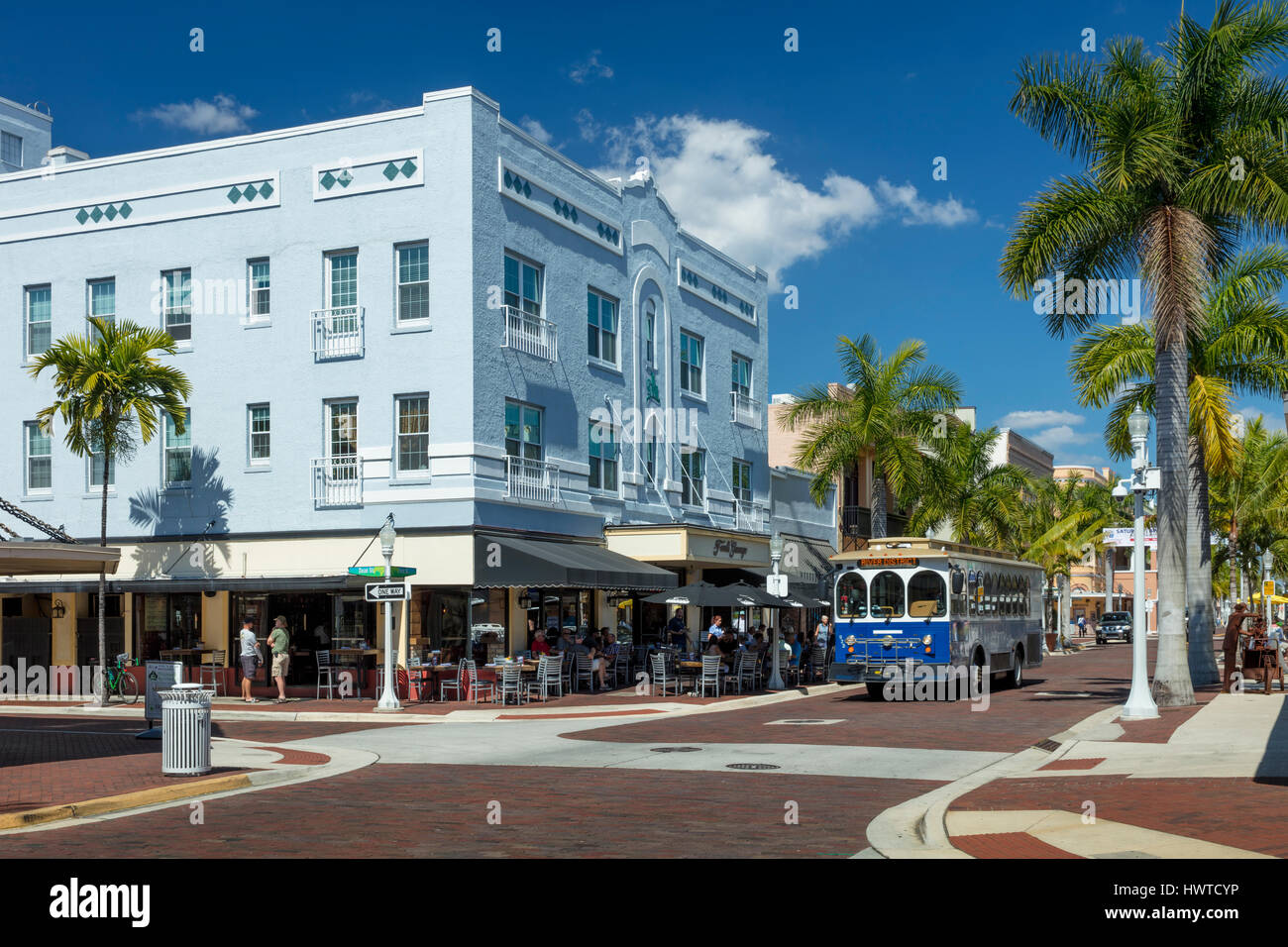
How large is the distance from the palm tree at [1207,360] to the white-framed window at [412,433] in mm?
14712

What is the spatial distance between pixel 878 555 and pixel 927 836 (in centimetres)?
1698

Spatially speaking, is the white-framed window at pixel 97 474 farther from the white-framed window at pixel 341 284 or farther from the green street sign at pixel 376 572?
the green street sign at pixel 376 572

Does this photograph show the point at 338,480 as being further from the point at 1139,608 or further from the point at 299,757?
the point at 1139,608

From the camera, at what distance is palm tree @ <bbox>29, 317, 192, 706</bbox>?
2809 cm

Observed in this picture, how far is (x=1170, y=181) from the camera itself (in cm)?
2338

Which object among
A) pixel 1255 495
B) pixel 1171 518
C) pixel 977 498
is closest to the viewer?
pixel 1171 518

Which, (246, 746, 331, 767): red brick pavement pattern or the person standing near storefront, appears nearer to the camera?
(246, 746, 331, 767): red brick pavement pattern

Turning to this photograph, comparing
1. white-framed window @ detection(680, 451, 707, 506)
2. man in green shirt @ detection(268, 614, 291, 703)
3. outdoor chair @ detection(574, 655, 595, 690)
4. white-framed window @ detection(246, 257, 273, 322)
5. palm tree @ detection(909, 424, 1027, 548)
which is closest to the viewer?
man in green shirt @ detection(268, 614, 291, 703)

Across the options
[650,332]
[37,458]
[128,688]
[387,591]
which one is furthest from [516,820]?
[650,332]

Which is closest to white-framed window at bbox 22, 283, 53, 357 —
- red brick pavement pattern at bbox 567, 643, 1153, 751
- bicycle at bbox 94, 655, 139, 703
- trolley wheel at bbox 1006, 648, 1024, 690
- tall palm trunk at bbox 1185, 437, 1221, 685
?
bicycle at bbox 94, 655, 139, 703

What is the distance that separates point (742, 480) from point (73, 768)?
30.0 metres

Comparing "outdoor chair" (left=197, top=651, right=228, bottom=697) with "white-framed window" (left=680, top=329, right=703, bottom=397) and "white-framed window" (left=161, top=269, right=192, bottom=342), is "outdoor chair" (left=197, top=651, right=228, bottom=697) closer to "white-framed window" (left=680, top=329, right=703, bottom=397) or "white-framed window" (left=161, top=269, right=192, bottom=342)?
"white-framed window" (left=161, top=269, right=192, bottom=342)

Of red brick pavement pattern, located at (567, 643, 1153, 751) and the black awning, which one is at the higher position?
the black awning

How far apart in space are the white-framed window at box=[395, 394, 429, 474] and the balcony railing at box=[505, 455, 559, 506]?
196cm
